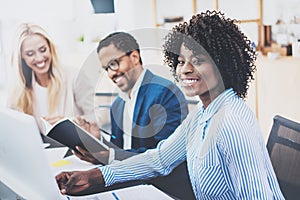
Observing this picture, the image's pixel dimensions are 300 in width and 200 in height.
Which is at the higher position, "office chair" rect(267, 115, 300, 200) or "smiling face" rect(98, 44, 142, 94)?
"smiling face" rect(98, 44, 142, 94)

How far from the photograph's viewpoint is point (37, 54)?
180 cm

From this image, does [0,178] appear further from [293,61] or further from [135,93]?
→ [293,61]

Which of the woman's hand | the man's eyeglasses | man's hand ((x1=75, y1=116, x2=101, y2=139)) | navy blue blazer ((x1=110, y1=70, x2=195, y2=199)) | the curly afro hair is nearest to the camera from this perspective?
the curly afro hair

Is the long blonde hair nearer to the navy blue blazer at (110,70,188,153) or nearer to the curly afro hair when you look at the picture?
the navy blue blazer at (110,70,188,153)

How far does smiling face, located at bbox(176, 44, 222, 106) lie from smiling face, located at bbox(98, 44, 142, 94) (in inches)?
8.0

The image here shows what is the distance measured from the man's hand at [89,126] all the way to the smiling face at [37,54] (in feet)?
1.00

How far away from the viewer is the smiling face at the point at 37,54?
1794 mm

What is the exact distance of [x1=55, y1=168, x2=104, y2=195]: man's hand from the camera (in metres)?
1.40

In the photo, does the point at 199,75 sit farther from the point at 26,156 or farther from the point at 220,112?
the point at 26,156

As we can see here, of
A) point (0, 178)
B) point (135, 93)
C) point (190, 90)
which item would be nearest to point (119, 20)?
point (135, 93)

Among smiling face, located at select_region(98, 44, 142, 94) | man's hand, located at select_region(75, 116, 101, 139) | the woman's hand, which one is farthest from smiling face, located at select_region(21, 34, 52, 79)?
smiling face, located at select_region(98, 44, 142, 94)

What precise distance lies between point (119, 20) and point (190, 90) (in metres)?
0.41

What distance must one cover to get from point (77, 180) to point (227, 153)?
53cm

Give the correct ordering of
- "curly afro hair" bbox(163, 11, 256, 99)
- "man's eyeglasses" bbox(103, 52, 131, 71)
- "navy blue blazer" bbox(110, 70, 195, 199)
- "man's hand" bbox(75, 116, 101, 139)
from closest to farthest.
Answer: "curly afro hair" bbox(163, 11, 256, 99) < "navy blue blazer" bbox(110, 70, 195, 199) < "man's eyeglasses" bbox(103, 52, 131, 71) < "man's hand" bbox(75, 116, 101, 139)
